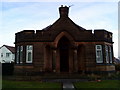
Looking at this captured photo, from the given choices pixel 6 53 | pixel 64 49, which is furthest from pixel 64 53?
pixel 6 53

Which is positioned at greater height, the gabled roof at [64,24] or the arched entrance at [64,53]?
the gabled roof at [64,24]

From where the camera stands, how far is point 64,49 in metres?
21.8

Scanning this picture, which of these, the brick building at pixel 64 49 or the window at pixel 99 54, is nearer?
the brick building at pixel 64 49

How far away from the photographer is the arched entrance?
71.1ft

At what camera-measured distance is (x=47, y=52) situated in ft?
71.0

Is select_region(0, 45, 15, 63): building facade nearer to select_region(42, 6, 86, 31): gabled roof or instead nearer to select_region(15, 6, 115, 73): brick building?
select_region(15, 6, 115, 73): brick building

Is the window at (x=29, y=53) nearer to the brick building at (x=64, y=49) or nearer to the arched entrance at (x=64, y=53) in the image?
the brick building at (x=64, y=49)

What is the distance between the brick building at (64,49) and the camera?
20.5m

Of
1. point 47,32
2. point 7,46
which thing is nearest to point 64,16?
point 47,32

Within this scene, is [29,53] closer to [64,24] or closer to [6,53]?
[64,24]

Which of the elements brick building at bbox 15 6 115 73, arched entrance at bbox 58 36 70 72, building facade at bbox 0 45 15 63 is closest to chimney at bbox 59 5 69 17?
brick building at bbox 15 6 115 73

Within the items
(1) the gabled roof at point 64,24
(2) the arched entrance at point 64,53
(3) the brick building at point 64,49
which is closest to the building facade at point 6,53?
(3) the brick building at point 64,49

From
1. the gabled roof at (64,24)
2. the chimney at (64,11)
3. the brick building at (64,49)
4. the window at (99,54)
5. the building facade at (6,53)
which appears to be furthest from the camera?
the building facade at (6,53)

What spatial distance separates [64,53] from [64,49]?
533mm
